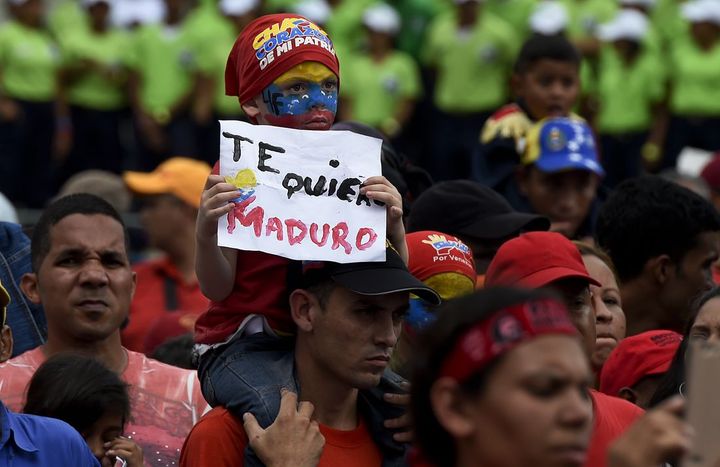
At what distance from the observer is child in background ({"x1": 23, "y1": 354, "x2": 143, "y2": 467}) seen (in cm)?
579

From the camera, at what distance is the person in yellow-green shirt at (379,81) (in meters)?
16.1

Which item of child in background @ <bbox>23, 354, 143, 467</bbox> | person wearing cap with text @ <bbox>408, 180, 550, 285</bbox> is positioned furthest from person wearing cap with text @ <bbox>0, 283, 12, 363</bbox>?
person wearing cap with text @ <bbox>408, 180, 550, 285</bbox>

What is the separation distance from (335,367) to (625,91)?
10.7 metres

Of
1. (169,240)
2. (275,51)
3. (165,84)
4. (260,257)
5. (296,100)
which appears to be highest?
(275,51)

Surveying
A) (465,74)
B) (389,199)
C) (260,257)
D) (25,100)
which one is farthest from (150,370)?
(25,100)

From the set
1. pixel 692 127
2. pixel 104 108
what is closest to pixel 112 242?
pixel 692 127

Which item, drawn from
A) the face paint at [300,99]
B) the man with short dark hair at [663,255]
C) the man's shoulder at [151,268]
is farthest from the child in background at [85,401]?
the man's shoulder at [151,268]

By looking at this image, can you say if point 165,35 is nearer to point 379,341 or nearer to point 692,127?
point 692,127

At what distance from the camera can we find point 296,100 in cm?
553

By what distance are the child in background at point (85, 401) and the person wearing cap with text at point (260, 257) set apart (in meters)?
0.49

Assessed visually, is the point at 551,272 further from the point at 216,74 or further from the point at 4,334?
the point at 216,74

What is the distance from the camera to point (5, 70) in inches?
654

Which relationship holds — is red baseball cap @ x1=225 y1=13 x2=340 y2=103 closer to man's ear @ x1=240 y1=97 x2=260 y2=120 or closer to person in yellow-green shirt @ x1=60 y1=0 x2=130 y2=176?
man's ear @ x1=240 y1=97 x2=260 y2=120

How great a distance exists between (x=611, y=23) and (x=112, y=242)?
9.58 metres
